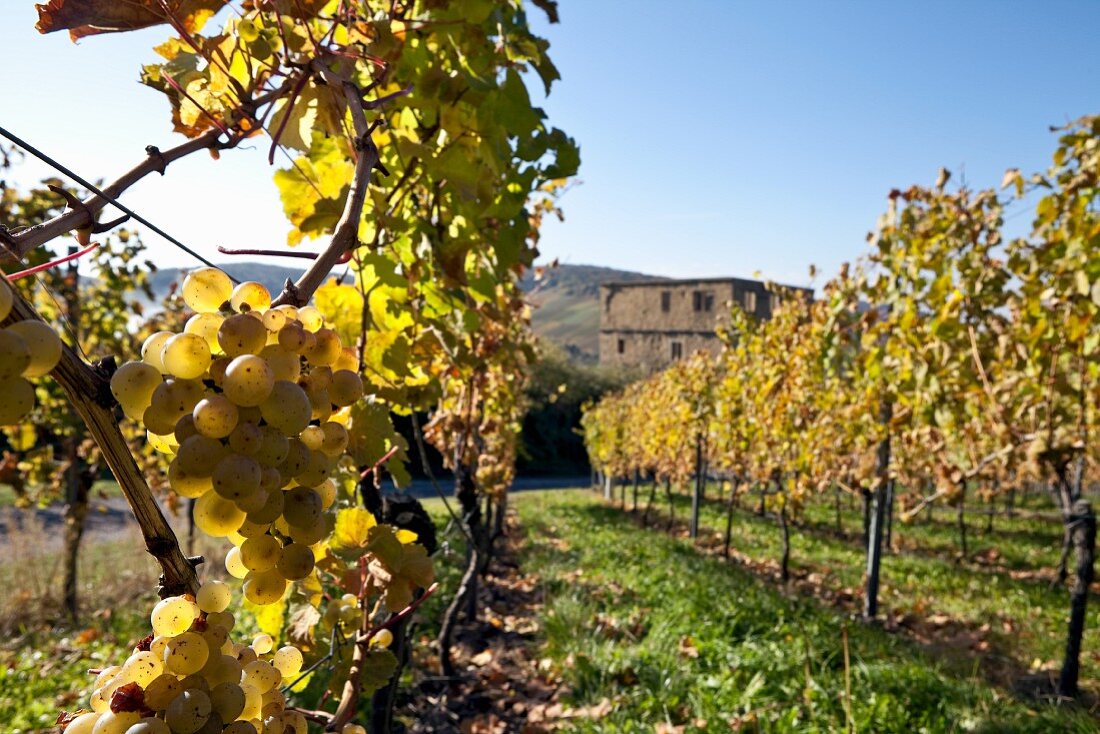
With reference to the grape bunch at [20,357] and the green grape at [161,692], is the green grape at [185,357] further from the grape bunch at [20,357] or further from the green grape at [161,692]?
the green grape at [161,692]

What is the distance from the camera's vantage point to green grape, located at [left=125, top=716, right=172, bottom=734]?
48cm

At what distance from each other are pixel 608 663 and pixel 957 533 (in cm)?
1023

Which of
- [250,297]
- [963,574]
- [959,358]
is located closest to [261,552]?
[250,297]

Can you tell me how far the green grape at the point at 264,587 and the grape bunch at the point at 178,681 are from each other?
0.24 ft

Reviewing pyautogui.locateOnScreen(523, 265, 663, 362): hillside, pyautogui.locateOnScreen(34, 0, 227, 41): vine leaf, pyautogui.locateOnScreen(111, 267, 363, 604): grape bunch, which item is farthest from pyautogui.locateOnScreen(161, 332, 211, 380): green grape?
pyautogui.locateOnScreen(523, 265, 663, 362): hillside

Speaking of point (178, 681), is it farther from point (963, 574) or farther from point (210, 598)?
point (963, 574)

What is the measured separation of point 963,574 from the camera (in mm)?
8359

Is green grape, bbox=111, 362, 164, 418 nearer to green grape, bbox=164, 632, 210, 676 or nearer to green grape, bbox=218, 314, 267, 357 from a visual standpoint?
green grape, bbox=218, 314, 267, 357

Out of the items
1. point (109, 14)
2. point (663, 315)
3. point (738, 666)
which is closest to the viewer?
point (109, 14)

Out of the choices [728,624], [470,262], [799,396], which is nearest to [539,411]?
[799,396]

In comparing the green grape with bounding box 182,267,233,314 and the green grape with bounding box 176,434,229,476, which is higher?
the green grape with bounding box 182,267,233,314

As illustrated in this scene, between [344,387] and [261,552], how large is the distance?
0.57 ft

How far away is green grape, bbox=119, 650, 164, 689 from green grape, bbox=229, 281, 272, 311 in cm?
30

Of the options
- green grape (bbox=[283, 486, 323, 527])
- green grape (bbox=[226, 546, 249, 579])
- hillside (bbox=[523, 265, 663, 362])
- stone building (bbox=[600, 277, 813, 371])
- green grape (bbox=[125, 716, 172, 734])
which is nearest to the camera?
green grape (bbox=[125, 716, 172, 734])
